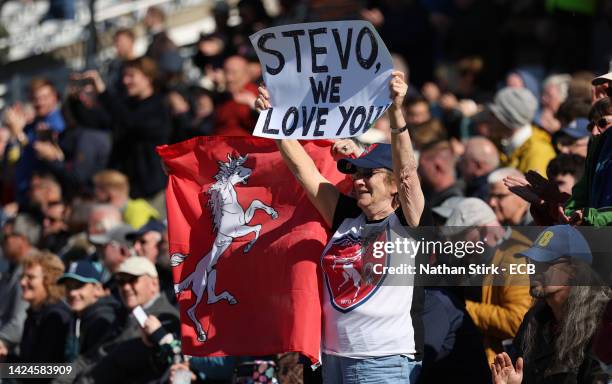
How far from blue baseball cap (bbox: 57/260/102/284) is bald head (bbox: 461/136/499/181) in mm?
2697

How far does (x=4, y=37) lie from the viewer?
23016 mm

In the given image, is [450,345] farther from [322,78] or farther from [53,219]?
[53,219]

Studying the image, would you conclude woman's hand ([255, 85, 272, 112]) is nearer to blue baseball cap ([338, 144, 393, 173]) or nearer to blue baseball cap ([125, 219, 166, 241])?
blue baseball cap ([338, 144, 393, 173])

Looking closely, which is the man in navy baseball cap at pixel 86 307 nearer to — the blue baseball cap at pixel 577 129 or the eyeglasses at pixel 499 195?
the eyeglasses at pixel 499 195

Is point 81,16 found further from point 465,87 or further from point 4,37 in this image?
point 465,87

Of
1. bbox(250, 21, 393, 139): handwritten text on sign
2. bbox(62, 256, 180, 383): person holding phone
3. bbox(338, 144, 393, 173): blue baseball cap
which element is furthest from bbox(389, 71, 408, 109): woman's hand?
bbox(62, 256, 180, 383): person holding phone

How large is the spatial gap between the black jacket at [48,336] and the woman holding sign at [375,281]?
326 cm

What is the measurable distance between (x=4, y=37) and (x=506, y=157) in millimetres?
14032

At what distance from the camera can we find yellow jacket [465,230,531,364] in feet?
26.5

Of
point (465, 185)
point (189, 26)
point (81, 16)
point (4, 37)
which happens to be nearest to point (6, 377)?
point (465, 185)

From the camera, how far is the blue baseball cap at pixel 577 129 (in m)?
9.28

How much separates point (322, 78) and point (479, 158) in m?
2.55

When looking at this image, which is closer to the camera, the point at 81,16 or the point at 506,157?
the point at 506,157

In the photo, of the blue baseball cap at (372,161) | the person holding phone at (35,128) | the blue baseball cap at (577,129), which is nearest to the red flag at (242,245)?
the blue baseball cap at (372,161)
